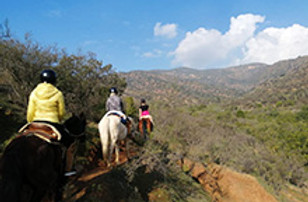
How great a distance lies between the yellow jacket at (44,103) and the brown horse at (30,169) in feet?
1.70

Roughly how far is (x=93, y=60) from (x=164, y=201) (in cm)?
1193

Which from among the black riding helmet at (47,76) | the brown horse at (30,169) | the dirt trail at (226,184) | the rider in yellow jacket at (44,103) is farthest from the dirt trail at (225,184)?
the black riding helmet at (47,76)

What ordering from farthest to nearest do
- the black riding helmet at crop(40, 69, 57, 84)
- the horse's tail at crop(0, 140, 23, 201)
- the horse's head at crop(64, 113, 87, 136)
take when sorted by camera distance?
the horse's head at crop(64, 113, 87, 136)
the black riding helmet at crop(40, 69, 57, 84)
the horse's tail at crop(0, 140, 23, 201)

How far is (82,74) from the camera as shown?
45.0 feet

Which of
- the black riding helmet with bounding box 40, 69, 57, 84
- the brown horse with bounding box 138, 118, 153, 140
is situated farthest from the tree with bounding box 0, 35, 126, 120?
the black riding helmet with bounding box 40, 69, 57, 84

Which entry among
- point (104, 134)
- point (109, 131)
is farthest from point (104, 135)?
point (109, 131)

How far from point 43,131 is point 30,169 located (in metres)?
0.71

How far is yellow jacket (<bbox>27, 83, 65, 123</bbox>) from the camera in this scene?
11.3 feet

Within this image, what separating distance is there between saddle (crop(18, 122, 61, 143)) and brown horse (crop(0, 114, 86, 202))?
0.22 feet

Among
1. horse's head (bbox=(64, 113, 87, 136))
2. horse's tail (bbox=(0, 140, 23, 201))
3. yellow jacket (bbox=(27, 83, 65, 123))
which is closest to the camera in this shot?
horse's tail (bbox=(0, 140, 23, 201))

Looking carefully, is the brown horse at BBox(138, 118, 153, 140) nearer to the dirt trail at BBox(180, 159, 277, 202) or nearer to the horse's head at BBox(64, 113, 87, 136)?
the dirt trail at BBox(180, 159, 277, 202)

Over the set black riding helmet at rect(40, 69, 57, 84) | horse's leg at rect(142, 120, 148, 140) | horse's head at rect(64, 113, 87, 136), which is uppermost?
black riding helmet at rect(40, 69, 57, 84)

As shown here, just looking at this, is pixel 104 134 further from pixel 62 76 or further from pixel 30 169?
pixel 62 76

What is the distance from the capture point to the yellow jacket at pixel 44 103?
345 cm
